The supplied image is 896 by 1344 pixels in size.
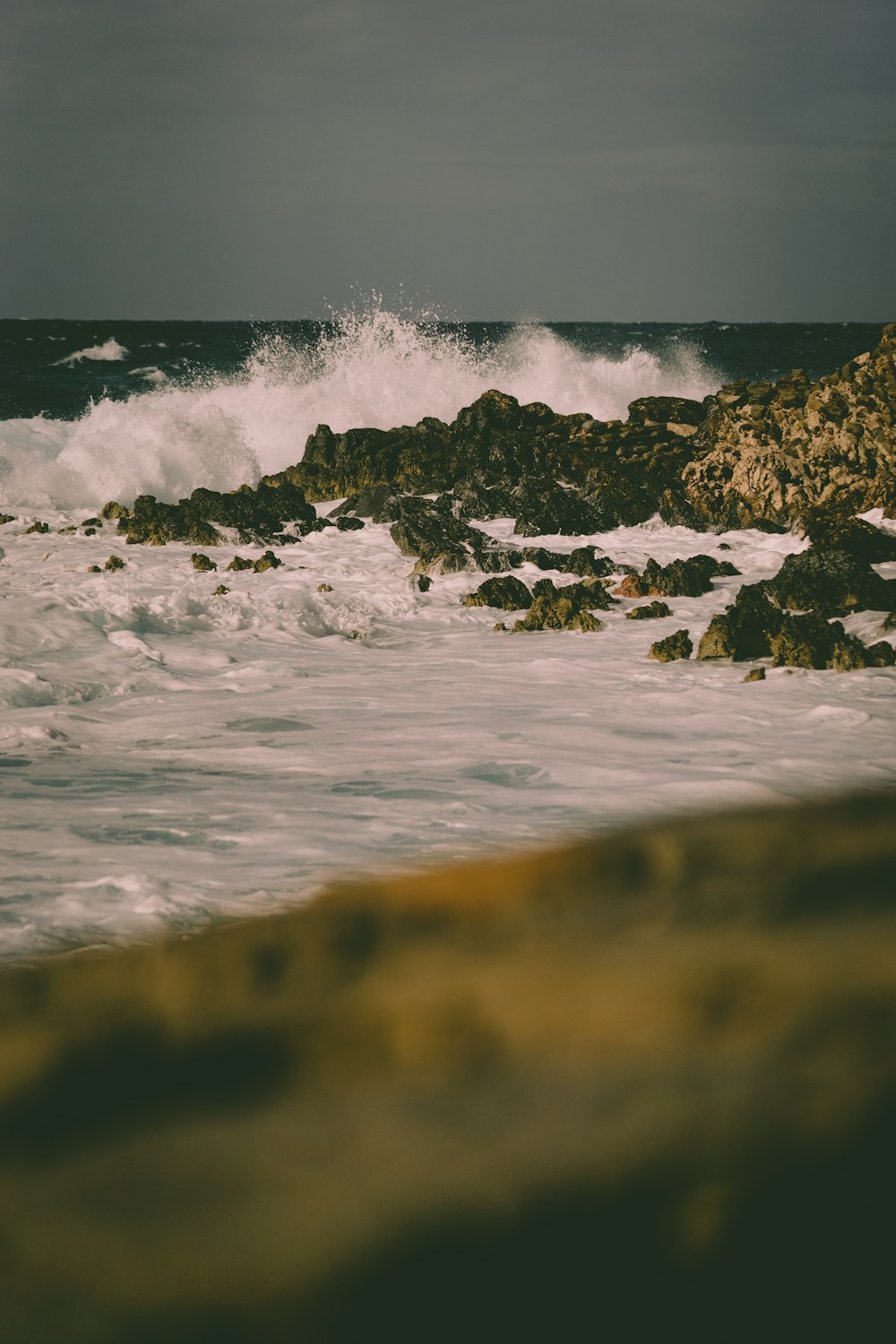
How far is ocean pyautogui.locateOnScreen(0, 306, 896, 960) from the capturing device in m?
3.04

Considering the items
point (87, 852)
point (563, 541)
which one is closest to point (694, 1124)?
point (87, 852)

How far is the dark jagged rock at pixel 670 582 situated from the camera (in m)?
7.52

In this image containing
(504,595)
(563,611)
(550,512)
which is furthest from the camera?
(550,512)

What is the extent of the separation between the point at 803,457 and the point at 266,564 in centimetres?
491

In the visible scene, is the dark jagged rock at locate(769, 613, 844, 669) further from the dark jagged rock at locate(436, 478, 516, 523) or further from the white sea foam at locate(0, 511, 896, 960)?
the dark jagged rock at locate(436, 478, 516, 523)

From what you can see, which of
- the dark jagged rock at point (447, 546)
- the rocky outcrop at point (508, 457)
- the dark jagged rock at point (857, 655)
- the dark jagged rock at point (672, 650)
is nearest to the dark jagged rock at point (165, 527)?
the dark jagged rock at point (447, 546)

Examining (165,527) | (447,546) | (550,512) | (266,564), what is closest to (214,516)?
(165,527)

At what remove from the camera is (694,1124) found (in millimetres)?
1989

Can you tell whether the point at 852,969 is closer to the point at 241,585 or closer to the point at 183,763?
the point at 183,763

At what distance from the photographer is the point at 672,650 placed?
5.68m

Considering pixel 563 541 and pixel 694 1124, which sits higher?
pixel 563 541

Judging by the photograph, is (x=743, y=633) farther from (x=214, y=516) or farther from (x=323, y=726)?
(x=214, y=516)

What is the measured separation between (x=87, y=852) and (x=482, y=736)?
1662mm

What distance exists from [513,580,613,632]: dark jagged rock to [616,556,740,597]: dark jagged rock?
63 centimetres
